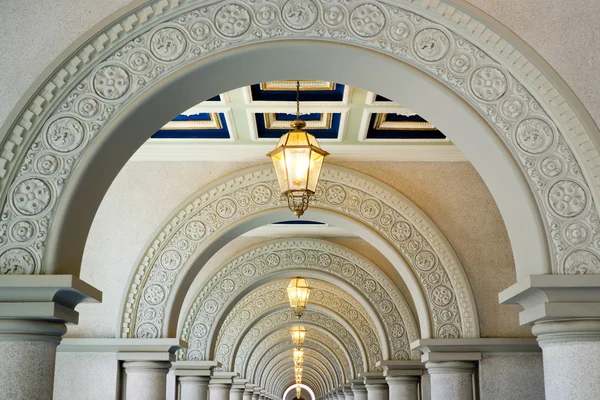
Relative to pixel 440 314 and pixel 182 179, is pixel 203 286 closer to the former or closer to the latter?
pixel 182 179

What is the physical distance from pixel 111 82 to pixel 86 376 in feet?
15.5

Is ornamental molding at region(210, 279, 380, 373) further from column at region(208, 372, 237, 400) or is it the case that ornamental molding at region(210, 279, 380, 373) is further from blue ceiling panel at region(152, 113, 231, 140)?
blue ceiling panel at region(152, 113, 231, 140)

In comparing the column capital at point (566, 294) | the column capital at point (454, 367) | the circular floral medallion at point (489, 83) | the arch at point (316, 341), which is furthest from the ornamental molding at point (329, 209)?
the arch at point (316, 341)

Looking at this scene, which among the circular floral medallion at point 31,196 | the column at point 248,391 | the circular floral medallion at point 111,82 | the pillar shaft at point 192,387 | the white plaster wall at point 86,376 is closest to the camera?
the circular floral medallion at point 31,196

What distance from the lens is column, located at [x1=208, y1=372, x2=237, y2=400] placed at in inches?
654

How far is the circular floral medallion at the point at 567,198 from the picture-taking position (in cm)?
512

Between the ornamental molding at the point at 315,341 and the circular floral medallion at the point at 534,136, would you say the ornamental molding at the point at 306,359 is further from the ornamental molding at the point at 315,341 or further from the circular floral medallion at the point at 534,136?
the circular floral medallion at the point at 534,136

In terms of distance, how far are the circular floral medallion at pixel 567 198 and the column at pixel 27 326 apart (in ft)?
10.5

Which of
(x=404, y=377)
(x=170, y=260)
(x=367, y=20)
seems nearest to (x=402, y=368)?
(x=404, y=377)

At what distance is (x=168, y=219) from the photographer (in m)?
9.66

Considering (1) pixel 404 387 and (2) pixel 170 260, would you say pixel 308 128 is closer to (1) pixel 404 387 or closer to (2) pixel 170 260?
(2) pixel 170 260

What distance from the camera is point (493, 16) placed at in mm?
5348

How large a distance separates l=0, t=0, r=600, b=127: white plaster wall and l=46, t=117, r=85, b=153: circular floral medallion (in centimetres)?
31

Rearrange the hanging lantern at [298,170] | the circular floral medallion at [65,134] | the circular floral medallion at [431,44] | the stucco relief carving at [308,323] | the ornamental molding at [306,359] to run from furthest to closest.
Answer: the ornamental molding at [306,359], the stucco relief carving at [308,323], the hanging lantern at [298,170], the circular floral medallion at [431,44], the circular floral medallion at [65,134]
